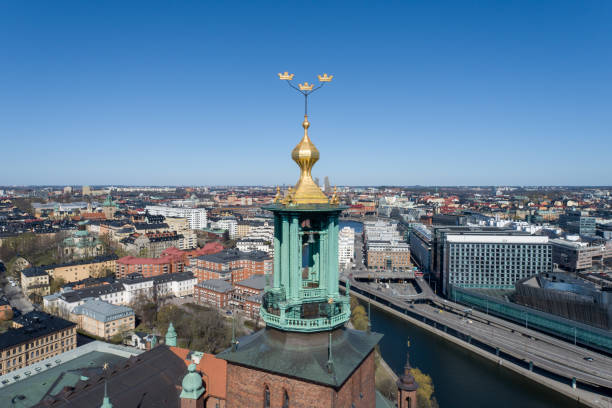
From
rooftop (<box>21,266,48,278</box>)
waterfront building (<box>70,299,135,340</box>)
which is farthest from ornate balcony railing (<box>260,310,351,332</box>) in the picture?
rooftop (<box>21,266,48,278</box>)

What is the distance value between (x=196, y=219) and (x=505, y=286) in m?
114

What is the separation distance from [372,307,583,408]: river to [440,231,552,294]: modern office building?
1778cm

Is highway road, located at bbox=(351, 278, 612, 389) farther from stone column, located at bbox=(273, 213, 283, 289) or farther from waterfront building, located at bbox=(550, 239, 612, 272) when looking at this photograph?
stone column, located at bbox=(273, 213, 283, 289)

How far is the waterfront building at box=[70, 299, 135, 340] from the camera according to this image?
52188 millimetres

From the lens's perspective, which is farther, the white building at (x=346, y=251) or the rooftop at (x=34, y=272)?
the white building at (x=346, y=251)

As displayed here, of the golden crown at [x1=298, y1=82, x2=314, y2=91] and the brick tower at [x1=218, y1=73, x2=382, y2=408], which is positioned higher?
the golden crown at [x1=298, y1=82, x2=314, y2=91]

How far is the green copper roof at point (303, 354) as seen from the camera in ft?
29.6

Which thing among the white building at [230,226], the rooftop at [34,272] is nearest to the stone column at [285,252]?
the rooftop at [34,272]

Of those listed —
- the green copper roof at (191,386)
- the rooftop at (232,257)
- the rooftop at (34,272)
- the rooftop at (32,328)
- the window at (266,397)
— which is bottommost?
the rooftop at (32,328)

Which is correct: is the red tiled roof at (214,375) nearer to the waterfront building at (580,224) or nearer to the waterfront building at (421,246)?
the waterfront building at (421,246)

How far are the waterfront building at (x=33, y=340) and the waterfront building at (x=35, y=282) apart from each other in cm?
2223

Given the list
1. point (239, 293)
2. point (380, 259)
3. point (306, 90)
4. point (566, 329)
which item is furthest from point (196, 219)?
point (306, 90)

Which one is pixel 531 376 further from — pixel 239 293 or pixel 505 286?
pixel 239 293

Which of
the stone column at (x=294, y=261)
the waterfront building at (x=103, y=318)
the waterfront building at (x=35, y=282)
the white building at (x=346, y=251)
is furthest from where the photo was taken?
the white building at (x=346, y=251)
